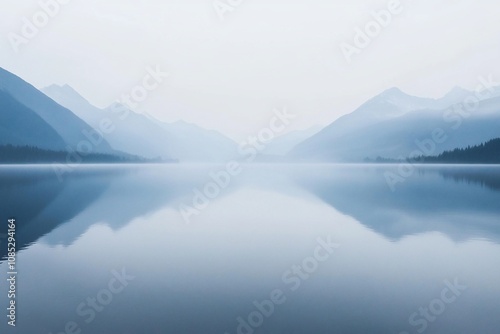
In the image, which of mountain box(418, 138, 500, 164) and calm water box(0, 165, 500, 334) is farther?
mountain box(418, 138, 500, 164)

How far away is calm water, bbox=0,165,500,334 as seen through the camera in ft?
38.3

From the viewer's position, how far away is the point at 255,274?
52.6 ft

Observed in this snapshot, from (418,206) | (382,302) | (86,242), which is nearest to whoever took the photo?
(382,302)

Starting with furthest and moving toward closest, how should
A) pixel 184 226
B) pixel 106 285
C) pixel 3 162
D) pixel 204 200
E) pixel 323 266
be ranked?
1. pixel 3 162
2. pixel 204 200
3. pixel 184 226
4. pixel 323 266
5. pixel 106 285

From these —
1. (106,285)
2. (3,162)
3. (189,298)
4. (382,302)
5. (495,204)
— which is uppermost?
(3,162)

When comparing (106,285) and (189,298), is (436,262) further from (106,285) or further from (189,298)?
(106,285)

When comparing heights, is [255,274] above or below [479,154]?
above

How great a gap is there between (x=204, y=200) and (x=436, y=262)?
2877 centimetres

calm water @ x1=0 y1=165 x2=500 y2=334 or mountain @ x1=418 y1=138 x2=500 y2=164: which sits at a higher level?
calm water @ x1=0 y1=165 x2=500 y2=334

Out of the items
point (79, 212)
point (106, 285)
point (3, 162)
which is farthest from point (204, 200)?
point (3, 162)

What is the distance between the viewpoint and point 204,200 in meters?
43.2

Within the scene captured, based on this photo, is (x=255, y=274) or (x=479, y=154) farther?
(x=479, y=154)

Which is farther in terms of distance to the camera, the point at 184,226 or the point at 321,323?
the point at 184,226

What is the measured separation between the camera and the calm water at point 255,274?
1168 centimetres
